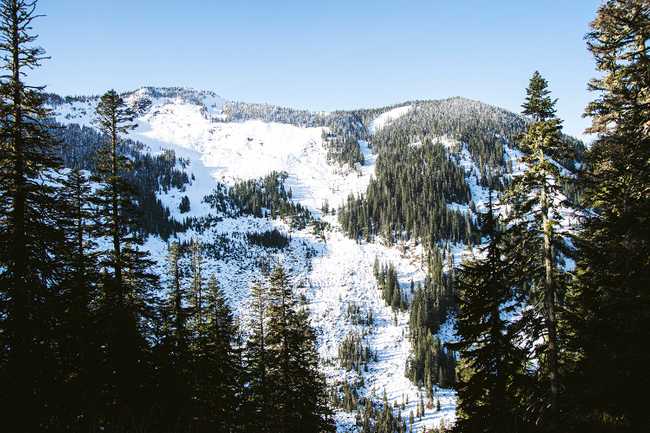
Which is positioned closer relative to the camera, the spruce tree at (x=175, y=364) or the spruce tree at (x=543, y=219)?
the spruce tree at (x=543, y=219)

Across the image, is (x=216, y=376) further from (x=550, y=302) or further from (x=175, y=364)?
(x=550, y=302)

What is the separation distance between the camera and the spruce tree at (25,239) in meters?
10.9

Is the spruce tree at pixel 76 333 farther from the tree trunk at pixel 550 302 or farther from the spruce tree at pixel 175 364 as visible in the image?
the tree trunk at pixel 550 302

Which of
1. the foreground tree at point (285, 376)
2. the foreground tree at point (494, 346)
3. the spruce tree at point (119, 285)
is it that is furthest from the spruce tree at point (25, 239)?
the foreground tree at point (494, 346)

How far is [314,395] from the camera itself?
22.0 metres

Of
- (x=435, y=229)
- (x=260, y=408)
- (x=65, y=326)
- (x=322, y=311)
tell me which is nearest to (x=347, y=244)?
(x=435, y=229)

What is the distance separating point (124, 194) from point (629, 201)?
70.3 ft

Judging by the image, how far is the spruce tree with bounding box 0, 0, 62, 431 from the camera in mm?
10914

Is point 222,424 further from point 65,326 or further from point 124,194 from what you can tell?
point 124,194

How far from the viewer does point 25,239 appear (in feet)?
37.6

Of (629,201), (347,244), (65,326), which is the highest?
(629,201)

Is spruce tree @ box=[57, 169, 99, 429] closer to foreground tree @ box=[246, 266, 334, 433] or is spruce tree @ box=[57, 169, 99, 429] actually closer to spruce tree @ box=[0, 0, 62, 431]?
spruce tree @ box=[0, 0, 62, 431]

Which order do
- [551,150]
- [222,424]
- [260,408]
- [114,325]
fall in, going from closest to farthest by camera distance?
[551,150], [114,325], [222,424], [260,408]

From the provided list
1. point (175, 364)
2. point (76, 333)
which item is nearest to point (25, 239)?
point (76, 333)
